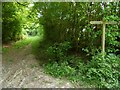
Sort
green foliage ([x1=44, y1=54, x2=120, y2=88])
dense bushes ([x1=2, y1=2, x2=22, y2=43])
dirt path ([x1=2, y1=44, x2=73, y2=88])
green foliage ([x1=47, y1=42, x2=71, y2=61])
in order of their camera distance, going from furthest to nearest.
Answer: dense bushes ([x1=2, y1=2, x2=22, y2=43]) → green foliage ([x1=47, y1=42, x2=71, y2=61]) → green foliage ([x1=44, y1=54, x2=120, y2=88]) → dirt path ([x1=2, y1=44, x2=73, y2=88])

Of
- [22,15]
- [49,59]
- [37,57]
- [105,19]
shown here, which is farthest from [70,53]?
[22,15]

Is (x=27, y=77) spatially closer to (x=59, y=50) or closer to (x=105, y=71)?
(x=59, y=50)

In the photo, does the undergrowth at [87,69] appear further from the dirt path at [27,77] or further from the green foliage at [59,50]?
the dirt path at [27,77]

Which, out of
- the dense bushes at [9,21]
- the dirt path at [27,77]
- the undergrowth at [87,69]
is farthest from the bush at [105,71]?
the dense bushes at [9,21]

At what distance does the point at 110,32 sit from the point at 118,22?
37 cm

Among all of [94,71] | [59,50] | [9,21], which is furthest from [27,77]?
[9,21]

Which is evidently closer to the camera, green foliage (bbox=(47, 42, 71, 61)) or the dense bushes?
green foliage (bbox=(47, 42, 71, 61))

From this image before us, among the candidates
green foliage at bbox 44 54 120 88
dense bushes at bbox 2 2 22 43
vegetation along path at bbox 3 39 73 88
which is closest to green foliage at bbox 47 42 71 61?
green foliage at bbox 44 54 120 88

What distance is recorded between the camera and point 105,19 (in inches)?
221

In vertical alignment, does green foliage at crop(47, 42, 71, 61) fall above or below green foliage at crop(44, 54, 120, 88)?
above

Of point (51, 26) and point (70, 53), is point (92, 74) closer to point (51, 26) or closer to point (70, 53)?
point (70, 53)

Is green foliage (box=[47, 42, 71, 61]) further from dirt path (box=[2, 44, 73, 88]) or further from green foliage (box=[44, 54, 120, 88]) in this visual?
dirt path (box=[2, 44, 73, 88])

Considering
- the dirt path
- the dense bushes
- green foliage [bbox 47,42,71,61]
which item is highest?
the dense bushes

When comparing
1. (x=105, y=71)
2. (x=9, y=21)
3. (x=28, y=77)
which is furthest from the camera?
(x=9, y=21)
